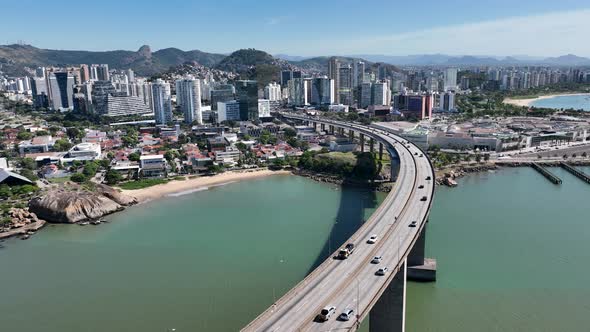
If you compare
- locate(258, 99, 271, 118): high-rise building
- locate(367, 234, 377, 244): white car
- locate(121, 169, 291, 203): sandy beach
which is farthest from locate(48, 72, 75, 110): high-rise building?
locate(367, 234, 377, 244): white car

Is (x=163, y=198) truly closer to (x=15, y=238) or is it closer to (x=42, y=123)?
(x=15, y=238)

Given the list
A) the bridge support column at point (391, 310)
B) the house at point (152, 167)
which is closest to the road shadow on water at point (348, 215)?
the bridge support column at point (391, 310)

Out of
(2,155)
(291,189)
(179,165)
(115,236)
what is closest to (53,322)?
(115,236)

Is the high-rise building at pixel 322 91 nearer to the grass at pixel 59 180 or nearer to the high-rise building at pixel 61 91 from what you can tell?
the high-rise building at pixel 61 91

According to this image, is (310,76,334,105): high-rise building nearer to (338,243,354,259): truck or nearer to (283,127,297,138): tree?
(283,127,297,138): tree

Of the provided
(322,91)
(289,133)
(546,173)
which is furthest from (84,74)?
(546,173)
